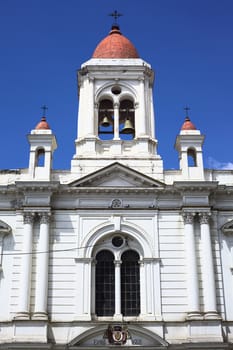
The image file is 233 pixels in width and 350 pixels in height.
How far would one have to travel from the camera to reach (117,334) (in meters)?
25.2

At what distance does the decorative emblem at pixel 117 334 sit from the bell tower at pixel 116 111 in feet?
27.0

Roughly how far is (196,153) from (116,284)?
26.1ft

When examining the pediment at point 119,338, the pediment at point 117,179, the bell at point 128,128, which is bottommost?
the pediment at point 119,338

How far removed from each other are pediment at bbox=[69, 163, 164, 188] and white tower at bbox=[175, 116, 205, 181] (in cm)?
176

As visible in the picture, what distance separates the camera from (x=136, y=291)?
26656 millimetres

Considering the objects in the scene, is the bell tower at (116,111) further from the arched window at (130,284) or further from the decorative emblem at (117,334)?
the decorative emblem at (117,334)

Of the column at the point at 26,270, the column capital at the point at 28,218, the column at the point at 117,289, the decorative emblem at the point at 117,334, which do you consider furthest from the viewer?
the column capital at the point at 28,218

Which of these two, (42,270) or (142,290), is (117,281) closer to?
(142,290)

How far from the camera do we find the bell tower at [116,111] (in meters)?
29.5

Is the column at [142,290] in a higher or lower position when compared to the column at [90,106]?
lower

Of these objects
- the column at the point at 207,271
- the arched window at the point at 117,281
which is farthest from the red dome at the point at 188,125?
the arched window at the point at 117,281

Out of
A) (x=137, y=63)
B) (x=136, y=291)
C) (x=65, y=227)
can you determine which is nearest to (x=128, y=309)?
(x=136, y=291)

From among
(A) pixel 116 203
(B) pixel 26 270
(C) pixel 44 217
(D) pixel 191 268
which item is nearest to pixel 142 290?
(D) pixel 191 268

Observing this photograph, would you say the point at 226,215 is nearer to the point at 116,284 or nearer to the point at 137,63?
the point at 116,284
